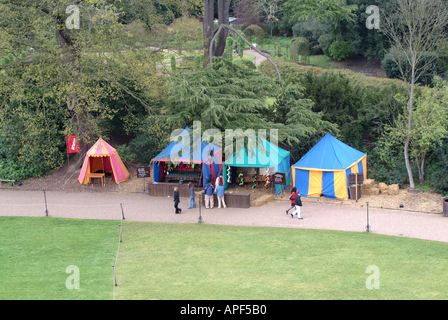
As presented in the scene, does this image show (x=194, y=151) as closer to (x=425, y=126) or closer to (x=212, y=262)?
(x=212, y=262)

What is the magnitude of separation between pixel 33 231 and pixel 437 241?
13475mm

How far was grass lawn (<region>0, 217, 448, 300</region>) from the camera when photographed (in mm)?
10820

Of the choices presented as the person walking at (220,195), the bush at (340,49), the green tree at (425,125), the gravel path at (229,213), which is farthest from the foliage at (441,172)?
the bush at (340,49)

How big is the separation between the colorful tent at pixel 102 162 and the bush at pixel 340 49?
98.9 ft

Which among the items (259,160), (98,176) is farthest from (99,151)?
(259,160)

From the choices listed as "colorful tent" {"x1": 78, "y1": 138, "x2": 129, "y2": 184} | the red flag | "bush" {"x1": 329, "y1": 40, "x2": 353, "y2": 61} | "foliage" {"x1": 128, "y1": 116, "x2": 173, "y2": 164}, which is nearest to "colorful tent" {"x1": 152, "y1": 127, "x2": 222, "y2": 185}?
"colorful tent" {"x1": 78, "y1": 138, "x2": 129, "y2": 184}

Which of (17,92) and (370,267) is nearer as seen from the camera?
(370,267)

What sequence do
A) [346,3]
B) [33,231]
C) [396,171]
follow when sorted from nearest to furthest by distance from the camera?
1. [33,231]
2. [396,171]
3. [346,3]

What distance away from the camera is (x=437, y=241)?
47.6ft

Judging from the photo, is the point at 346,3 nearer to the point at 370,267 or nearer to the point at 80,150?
the point at 80,150

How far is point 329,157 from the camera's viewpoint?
20.8 meters

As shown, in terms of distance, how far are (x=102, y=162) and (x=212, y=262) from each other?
42.5 ft

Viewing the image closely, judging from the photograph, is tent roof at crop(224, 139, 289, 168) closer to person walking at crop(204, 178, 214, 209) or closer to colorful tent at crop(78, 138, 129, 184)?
person walking at crop(204, 178, 214, 209)

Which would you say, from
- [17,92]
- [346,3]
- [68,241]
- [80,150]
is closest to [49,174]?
[80,150]
